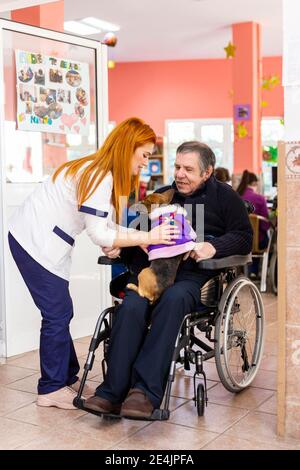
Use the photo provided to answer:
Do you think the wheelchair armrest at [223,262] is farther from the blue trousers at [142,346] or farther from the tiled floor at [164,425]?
the tiled floor at [164,425]

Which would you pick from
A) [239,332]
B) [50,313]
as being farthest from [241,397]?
[50,313]

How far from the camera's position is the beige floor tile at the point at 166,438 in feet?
7.36

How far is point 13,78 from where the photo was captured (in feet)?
11.1

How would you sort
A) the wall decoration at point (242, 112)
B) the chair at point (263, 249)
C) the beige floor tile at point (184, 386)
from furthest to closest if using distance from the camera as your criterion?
1. the wall decoration at point (242, 112)
2. the chair at point (263, 249)
3. the beige floor tile at point (184, 386)

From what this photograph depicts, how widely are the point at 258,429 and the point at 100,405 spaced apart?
2.00 ft

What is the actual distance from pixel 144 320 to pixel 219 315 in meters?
0.33

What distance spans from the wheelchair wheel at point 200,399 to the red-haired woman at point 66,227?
54cm

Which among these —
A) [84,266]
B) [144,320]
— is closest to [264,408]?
[144,320]

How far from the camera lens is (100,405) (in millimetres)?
2369

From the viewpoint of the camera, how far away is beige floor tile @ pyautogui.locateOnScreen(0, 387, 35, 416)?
105 inches

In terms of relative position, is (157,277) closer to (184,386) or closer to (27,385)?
(184,386)

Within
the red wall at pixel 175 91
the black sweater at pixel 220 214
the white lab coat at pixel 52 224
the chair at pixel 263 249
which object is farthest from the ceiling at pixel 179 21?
the white lab coat at pixel 52 224

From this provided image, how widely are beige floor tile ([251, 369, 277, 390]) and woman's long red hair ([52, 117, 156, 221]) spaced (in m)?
1.16

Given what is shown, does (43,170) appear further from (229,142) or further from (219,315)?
(229,142)
